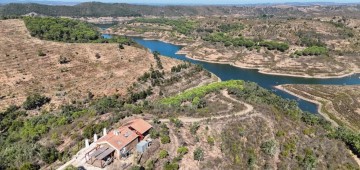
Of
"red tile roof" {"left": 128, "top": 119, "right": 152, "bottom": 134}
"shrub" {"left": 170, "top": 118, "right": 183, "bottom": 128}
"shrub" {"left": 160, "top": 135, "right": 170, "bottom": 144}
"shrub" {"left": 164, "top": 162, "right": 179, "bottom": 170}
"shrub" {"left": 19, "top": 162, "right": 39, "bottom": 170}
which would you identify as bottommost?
"shrub" {"left": 19, "top": 162, "right": 39, "bottom": 170}

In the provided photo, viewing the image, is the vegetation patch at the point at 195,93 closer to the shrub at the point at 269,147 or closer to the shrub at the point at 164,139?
the shrub at the point at 269,147

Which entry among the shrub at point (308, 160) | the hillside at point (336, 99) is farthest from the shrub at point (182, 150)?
the hillside at point (336, 99)

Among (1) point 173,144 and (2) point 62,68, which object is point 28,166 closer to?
(1) point 173,144

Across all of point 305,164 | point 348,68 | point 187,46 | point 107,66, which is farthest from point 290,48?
point 305,164

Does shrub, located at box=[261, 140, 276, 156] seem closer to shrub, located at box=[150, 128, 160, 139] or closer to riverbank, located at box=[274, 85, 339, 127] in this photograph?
shrub, located at box=[150, 128, 160, 139]

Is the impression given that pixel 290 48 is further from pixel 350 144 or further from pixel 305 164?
pixel 305 164

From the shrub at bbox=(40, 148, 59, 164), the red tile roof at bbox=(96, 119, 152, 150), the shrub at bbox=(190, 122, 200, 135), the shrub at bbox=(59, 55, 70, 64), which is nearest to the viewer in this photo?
the red tile roof at bbox=(96, 119, 152, 150)

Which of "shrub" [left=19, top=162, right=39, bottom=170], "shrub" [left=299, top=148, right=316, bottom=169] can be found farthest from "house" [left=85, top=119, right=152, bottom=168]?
"shrub" [left=299, top=148, right=316, bottom=169]
